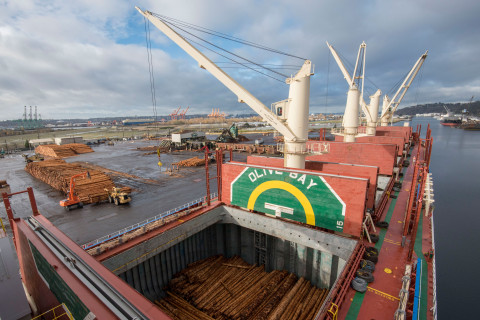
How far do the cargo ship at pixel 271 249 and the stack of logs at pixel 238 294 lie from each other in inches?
3.2

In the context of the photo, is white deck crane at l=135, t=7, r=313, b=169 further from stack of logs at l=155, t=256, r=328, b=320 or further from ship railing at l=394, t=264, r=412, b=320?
ship railing at l=394, t=264, r=412, b=320

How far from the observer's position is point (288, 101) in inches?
734

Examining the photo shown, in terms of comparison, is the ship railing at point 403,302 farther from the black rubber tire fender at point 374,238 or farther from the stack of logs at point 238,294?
the stack of logs at point 238,294

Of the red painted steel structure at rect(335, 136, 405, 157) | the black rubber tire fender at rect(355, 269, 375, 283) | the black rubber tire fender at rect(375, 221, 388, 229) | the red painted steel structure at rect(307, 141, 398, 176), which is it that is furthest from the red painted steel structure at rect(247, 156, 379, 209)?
the red painted steel structure at rect(335, 136, 405, 157)

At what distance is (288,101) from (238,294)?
52.1ft

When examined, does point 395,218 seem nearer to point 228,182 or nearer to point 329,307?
point 329,307

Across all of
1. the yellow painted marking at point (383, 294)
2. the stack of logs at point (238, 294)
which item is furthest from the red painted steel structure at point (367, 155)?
the yellow painted marking at point (383, 294)

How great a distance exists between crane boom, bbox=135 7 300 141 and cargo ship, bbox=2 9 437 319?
0.11 m

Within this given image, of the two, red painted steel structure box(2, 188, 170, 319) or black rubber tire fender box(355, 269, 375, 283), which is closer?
red painted steel structure box(2, 188, 170, 319)

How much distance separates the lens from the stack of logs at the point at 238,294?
13969mm

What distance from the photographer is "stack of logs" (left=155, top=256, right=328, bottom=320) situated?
14.0 meters

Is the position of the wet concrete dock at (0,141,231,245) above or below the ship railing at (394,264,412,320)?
below

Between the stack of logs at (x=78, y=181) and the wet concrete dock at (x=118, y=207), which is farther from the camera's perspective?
the stack of logs at (x=78, y=181)

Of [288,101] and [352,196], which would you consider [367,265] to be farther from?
[288,101]
